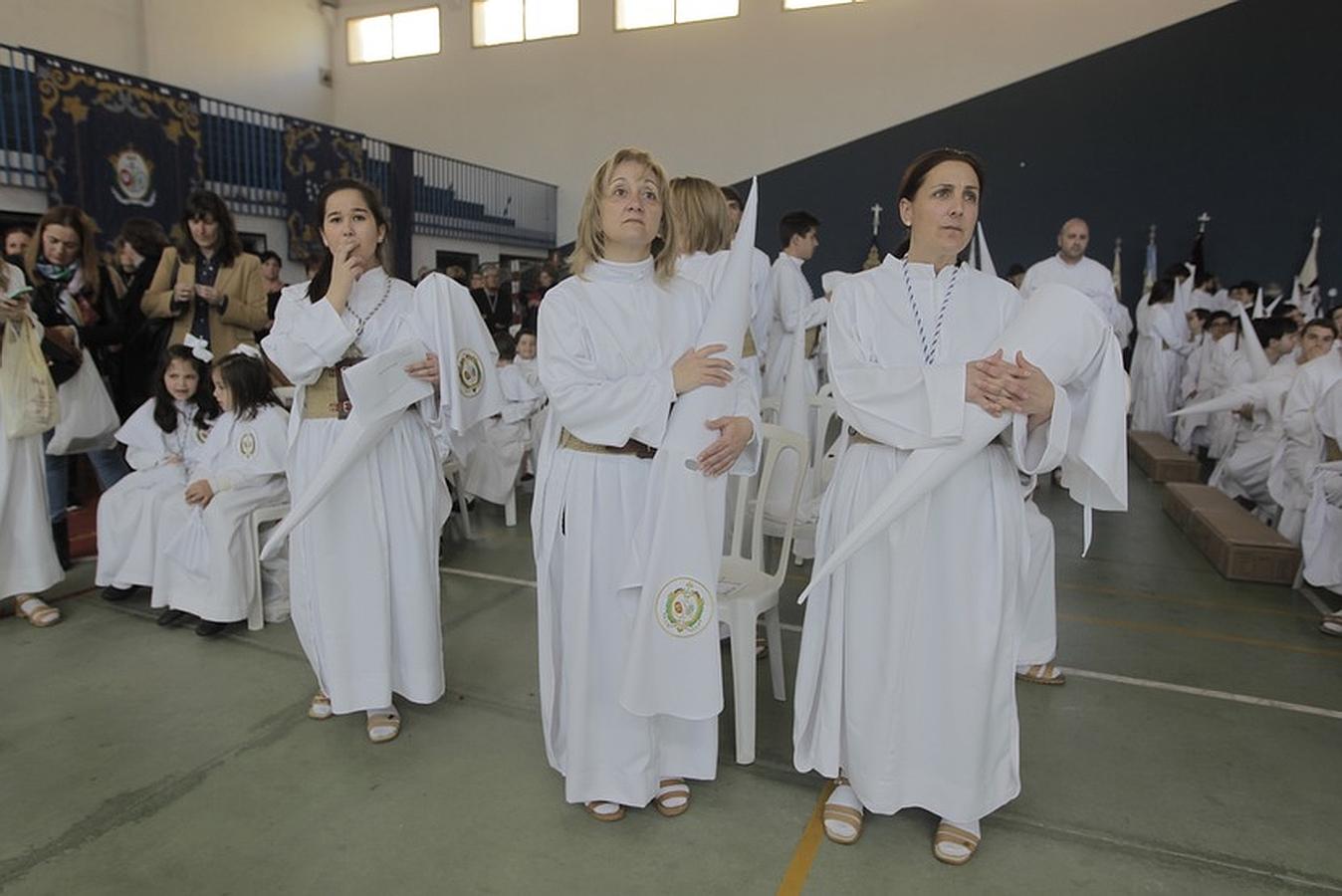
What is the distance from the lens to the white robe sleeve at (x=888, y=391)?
1.80 m

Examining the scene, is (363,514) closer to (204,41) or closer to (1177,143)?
(1177,143)

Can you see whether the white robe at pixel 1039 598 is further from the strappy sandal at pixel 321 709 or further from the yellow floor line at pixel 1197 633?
the strappy sandal at pixel 321 709

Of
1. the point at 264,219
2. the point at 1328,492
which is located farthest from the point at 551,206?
the point at 1328,492

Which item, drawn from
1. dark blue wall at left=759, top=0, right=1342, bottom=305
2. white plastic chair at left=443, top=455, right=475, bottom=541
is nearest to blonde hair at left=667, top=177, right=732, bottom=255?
white plastic chair at left=443, top=455, right=475, bottom=541

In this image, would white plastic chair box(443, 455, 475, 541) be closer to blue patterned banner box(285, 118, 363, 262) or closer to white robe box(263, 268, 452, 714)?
white robe box(263, 268, 452, 714)

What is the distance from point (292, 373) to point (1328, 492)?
13.7ft

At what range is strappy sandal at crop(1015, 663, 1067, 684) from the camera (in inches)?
118

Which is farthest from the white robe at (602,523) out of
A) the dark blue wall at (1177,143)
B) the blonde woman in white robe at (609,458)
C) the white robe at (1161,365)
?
the dark blue wall at (1177,143)

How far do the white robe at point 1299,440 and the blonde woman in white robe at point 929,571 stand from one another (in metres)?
3.30

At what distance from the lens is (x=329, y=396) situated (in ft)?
8.25

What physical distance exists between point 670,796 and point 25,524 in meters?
2.89

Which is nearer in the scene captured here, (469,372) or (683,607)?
(683,607)

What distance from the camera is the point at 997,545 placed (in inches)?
75.8

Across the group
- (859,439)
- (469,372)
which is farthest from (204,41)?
(859,439)
